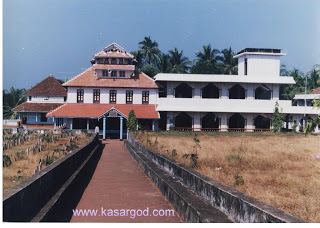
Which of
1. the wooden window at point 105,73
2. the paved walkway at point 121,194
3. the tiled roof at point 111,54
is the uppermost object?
the tiled roof at point 111,54

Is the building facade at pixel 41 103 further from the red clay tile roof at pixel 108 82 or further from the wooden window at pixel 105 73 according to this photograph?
the wooden window at pixel 105 73

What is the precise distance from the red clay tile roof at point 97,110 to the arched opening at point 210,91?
14.9 feet

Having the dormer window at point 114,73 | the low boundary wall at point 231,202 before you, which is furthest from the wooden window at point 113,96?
the low boundary wall at point 231,202

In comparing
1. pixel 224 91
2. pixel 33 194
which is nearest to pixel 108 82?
pixel 224 91

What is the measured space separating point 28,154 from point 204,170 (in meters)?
8.04

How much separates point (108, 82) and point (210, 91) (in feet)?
27.6

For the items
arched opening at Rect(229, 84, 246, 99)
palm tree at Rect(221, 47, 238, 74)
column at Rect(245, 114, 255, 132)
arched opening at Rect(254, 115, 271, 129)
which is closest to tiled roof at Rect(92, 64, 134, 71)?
arched opening at Rect(229, 84, 246, 99)

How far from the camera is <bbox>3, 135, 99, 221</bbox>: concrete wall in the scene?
648 centimetres

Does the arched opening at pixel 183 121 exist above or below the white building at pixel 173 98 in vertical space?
below

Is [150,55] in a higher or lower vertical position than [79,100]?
higher

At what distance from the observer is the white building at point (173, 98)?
37.6m

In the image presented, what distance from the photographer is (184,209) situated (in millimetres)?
8367
